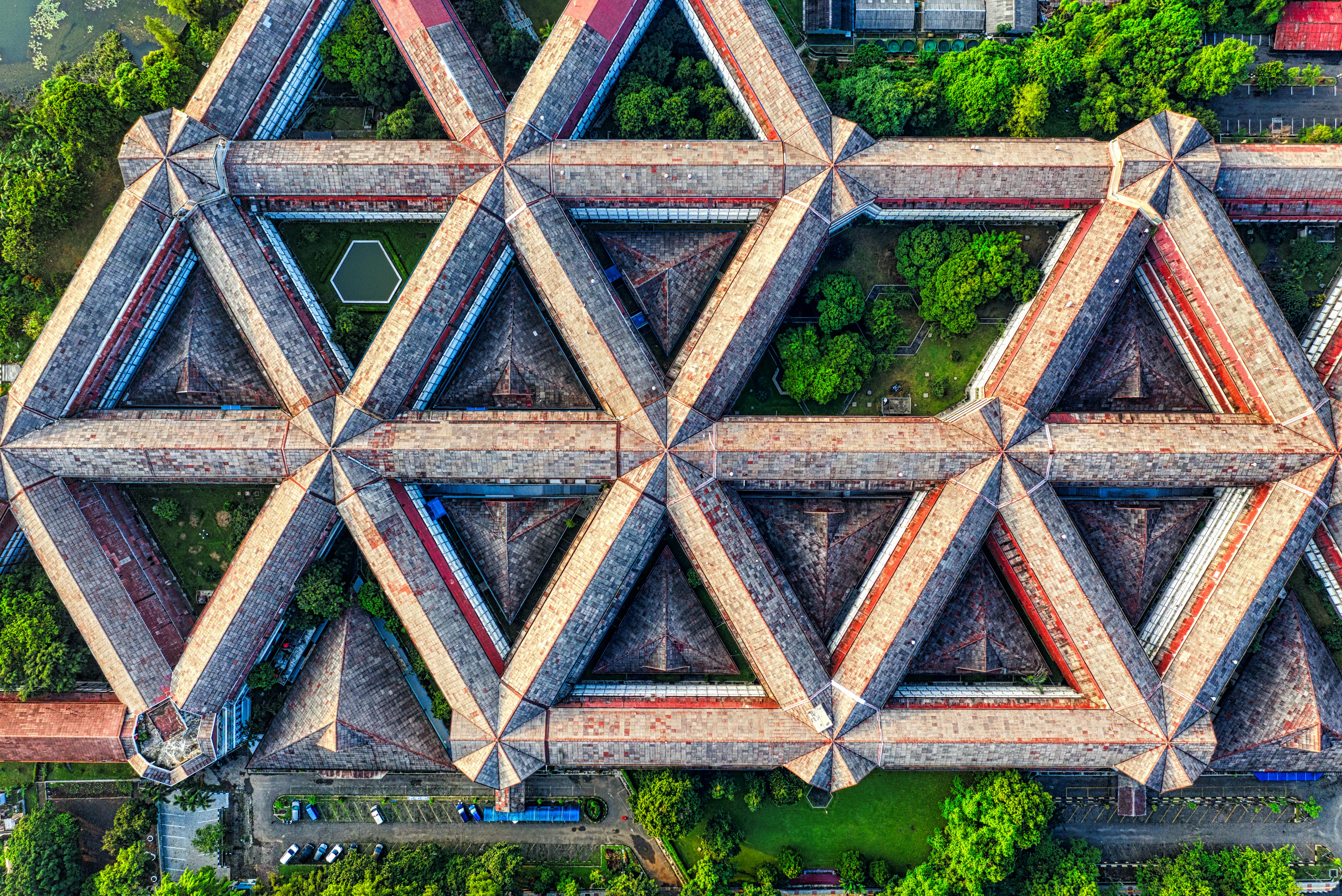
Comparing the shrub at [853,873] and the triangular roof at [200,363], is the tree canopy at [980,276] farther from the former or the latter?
the triangular roof at [200,363]

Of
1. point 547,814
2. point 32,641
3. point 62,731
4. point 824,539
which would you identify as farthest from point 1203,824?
point 32,641

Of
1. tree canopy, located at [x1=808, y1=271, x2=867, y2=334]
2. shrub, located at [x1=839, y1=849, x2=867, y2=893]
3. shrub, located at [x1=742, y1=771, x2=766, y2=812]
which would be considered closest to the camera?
shrub, located at [x1=742, y1=771, x2=766, y2=812]

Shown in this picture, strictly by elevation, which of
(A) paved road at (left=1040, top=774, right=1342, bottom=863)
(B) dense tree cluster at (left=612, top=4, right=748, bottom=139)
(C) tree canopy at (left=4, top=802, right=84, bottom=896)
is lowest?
(A) paved road at (left=1040, top=774, right=1342, bottom=863)

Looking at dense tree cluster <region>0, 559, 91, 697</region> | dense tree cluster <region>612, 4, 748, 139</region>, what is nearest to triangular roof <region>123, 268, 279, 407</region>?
dense tree cluster <region>0, 559, 91, 697</region>

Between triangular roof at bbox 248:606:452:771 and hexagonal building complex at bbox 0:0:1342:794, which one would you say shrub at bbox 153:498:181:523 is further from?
triangular roof at bbox 248:606:452:771

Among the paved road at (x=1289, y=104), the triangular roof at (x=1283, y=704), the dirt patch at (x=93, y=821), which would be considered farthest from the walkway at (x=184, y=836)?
the paved road at (x=1289, y=104)

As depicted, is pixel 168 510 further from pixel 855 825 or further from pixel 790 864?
pixel 855 825
